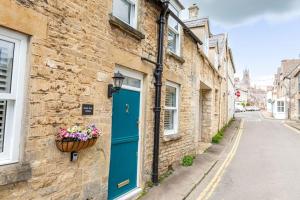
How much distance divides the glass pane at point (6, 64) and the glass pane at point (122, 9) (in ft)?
9.12

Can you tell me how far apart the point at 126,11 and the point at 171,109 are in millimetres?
3706

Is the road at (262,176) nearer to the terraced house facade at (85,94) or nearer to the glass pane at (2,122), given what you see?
the terraced house facade at (85,94)

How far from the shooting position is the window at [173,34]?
338 inches

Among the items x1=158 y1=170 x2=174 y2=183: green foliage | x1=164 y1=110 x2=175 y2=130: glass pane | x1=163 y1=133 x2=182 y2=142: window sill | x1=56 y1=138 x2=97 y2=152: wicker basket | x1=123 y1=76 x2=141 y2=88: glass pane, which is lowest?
x1=158 y1=170 x2=174 y2=183: green foliage

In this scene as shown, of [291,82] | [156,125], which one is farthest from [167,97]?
[291,82]

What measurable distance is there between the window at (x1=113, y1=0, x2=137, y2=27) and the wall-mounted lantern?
155cm

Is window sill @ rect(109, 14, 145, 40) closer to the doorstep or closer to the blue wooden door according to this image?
the blue wooden door

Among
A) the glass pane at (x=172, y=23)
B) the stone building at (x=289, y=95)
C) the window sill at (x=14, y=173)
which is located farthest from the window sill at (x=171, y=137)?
the stone building at (x=289, y=95)

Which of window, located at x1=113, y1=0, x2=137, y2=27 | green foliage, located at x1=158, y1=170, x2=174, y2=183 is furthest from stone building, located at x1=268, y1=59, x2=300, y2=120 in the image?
window, located at x1=113, y1=0, x2=137, y2=27

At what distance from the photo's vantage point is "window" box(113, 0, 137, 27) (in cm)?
589

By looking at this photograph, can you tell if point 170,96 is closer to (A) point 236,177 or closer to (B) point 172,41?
(B) point 172,41

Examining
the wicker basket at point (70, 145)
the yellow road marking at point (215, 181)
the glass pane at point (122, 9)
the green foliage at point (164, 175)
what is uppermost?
the glass pane at point (122, 9)

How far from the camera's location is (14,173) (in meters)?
3.44

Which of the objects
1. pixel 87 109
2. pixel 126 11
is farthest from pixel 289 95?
pixel 87 109
